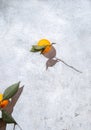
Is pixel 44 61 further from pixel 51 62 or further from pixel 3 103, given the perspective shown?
pixel 3 103

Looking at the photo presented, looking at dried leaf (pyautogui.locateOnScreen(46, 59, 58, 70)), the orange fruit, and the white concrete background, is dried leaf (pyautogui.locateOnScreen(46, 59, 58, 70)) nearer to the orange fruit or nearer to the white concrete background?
the orange fruit

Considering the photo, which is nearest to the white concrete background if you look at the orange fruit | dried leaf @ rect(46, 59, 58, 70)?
dried leaf @ rect(46, 59, 58, 70)

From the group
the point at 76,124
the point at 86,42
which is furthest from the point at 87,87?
the point at 86,42

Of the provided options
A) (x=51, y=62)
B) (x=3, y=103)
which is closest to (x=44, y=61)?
(x=51, y=62)

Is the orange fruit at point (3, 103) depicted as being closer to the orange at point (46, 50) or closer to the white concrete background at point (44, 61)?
the orange at point (46, 50)

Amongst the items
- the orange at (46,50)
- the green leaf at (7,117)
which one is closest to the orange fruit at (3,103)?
the green leaf at (7,117)

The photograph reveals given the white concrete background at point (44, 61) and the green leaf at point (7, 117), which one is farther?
the white concrete background at point (44, 61)

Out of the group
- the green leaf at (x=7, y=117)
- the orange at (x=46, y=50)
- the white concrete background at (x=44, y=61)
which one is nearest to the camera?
the green leaf at (x=7, y=117)

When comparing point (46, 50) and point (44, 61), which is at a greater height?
point (46, 50)
